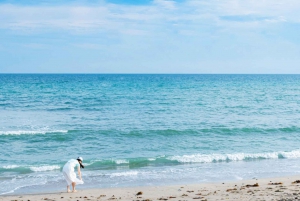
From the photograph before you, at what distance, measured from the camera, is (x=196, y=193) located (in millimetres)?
11906

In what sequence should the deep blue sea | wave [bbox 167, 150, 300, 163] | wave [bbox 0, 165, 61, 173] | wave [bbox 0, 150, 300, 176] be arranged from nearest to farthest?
1. the deep blue sea
2. wave [bbox 0, 165, 61, 173]
3. wave [bbox 0, 150, 300, 176]
4. wave [bbox 167, 150, 300, 163]

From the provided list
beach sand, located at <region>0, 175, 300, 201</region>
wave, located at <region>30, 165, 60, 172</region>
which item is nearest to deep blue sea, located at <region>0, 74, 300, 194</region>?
wave, located at <region>30, 165, 60, 172</region>

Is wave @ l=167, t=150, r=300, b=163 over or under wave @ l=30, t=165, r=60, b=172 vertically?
under

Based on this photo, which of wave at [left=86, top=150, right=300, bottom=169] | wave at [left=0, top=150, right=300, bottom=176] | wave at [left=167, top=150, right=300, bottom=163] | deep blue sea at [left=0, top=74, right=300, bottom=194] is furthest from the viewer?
wave at [left=167, top=150, right=300, bottom=163]

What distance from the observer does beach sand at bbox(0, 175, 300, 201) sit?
437 inches

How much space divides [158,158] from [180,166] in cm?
138

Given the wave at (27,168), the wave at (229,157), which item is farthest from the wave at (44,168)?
the wave at (229,157)

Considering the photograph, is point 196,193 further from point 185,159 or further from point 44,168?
point 44,168

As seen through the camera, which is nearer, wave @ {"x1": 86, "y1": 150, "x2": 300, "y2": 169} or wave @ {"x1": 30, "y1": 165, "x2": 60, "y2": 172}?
wave @ {"x1": 30, "y1": 165, "x2": 60, "y2": 172}

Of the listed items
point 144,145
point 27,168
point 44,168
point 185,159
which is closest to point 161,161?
point 185,159

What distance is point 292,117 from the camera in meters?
31.1

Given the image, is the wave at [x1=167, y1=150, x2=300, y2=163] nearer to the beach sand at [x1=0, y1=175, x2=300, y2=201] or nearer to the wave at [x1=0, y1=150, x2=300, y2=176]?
the wave at [x1=0, y1=150, x2=300, y2=176]

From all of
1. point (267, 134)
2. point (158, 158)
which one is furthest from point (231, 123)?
point (158, 158)

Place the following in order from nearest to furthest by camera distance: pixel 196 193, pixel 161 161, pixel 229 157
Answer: pixel 196 193 → pixel 161 161 → pixel 229 157
